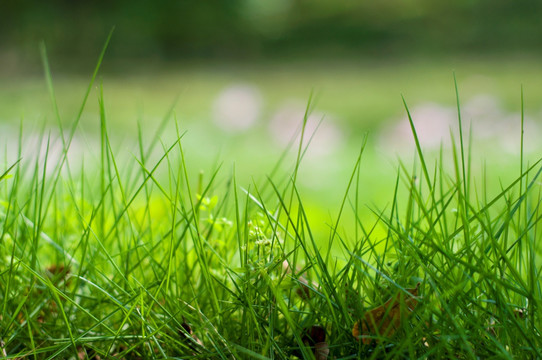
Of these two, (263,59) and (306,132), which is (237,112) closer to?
(306,132)

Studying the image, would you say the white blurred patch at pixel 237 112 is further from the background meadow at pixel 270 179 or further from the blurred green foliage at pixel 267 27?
the blurred green foliage at pixel 267 27

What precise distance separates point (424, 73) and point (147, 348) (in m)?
4.44

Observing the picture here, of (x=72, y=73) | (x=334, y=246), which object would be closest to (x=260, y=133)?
(x=334, y=246)

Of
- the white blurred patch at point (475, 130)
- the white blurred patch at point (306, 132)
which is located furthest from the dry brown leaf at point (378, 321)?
the white blurred patch at point (306, 132)

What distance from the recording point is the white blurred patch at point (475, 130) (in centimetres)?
243

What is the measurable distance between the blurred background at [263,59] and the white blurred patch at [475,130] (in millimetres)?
439

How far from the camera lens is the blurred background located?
11.6 feet

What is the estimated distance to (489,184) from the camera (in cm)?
209

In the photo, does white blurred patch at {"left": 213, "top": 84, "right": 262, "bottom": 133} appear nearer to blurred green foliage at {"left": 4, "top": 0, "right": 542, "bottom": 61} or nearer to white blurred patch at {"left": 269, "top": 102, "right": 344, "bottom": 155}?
white blurred patch at {"left": 269, "top": 102, "right": 344, "bottom": 155}

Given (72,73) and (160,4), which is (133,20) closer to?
(160,4)

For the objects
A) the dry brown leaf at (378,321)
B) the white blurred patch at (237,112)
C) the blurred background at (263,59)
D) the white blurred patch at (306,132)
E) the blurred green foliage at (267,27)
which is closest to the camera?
the dry brown leaf at (378,321)

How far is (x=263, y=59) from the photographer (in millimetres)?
5410

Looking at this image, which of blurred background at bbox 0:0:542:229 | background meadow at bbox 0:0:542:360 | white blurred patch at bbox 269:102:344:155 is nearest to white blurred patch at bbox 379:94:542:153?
background meadow at bbox 0:0:542:360

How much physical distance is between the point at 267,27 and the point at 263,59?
34 cm
